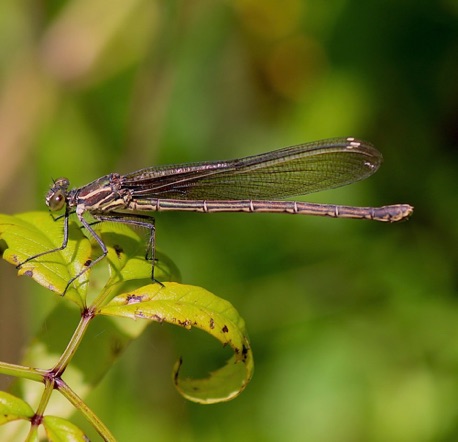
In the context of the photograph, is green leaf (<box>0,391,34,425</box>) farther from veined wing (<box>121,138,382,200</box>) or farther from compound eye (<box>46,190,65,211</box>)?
veined wing (<box>121,138,382,200</box>)

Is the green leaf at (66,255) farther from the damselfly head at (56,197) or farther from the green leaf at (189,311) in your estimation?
the damselfly head at (56,197)

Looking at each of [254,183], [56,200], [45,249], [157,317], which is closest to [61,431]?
[157,317]

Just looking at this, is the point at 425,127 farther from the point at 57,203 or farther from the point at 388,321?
the point at 57,203

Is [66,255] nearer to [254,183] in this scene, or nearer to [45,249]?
[45,249]

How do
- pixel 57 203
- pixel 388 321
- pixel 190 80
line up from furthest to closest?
pixel 190 80 → pixel 388 321 → pixel 57 203

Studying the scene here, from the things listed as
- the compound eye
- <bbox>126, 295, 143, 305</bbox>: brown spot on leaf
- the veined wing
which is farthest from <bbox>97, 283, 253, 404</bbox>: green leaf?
the veined wing

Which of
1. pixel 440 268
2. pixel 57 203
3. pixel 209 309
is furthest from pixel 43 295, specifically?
pixel 209 309

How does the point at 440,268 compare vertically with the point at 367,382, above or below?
above
